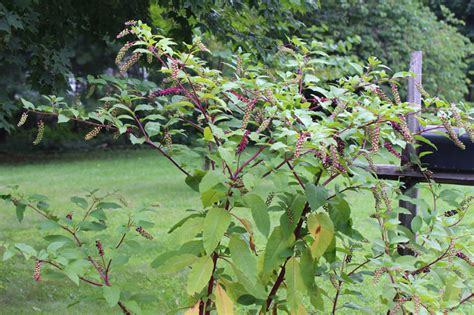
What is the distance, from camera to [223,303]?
234cm

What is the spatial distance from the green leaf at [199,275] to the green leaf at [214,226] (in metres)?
0.12

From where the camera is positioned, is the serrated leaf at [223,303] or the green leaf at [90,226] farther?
the green leaf at [90,226]

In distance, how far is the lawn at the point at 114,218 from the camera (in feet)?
17.8

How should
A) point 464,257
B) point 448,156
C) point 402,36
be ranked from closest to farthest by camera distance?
point 464,257 < point 448,156 < point 402,36

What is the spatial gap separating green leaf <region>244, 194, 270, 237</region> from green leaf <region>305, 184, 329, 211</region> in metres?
0.14

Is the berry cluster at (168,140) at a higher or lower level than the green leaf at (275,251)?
higher

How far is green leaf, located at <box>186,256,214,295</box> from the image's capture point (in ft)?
7.35

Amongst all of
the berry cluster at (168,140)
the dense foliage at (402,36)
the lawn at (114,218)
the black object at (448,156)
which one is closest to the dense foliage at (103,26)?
the lawn at (114,218)

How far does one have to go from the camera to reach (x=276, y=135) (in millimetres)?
2270

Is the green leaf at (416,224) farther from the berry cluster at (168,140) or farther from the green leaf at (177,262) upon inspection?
the berry cluster at (168,140)

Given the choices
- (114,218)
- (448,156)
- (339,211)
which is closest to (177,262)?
(339,211)

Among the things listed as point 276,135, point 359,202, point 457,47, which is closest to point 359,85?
point 276,135

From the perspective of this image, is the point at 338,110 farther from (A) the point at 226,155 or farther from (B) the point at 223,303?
(B) the point at 223,303

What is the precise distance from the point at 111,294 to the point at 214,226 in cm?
53
